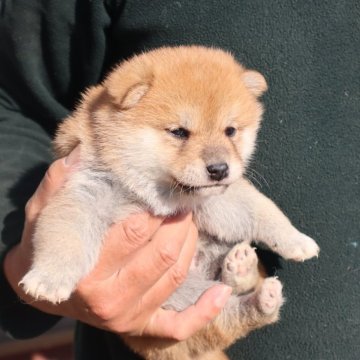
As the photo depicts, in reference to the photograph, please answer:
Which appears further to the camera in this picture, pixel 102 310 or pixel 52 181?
pixel 52 181

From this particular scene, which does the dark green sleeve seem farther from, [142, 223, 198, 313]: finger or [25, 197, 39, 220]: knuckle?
[142, 223, 198, 313]: finger

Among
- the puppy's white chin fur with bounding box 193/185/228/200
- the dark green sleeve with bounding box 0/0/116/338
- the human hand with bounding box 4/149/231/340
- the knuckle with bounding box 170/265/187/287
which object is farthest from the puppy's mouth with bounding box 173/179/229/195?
the dark green sleeve with bounding box 0/0/116/338

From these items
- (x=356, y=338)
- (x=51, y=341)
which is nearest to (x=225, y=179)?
(x=356, y=338)

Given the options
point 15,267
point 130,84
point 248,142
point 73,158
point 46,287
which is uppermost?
point 130,84

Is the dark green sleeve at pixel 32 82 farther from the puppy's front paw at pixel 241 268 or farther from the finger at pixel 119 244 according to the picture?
the puppy's front paw at pixel 241 268

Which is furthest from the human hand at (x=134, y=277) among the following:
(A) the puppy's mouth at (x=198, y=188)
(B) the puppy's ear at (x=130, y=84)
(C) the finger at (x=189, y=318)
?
(B) the puppy's ear at (x=130, y=84)

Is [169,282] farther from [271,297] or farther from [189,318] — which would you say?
[271,297]

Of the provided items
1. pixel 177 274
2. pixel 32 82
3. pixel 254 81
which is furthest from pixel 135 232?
pixel 32 82
